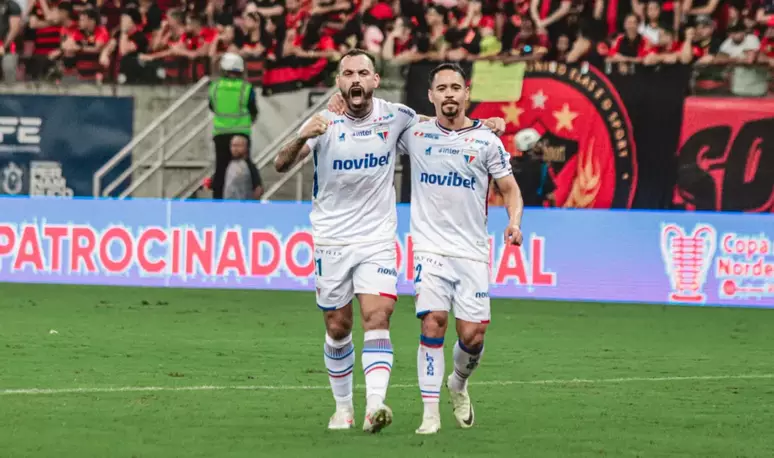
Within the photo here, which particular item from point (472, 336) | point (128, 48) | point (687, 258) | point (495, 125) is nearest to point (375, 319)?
point (472, 336)

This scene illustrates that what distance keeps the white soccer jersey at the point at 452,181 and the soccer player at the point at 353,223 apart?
0.60ft

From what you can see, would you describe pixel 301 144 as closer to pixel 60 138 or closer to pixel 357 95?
pixel 357 95

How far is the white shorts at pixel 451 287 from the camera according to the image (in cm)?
868

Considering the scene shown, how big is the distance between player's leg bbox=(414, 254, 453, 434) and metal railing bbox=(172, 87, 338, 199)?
11423 millimetres

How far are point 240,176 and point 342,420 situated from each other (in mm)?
11528

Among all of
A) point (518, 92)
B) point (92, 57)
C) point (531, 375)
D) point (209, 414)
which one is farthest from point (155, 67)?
point (209, 414)

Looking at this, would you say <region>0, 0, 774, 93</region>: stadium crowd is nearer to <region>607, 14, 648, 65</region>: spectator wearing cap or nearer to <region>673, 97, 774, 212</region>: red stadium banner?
<region>607, 14, 648, 65</region>: spectator wearing cap

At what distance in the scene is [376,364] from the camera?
852 centimetres

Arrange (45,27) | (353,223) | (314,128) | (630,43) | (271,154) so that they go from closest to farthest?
(314,128) → (353,223) → (630,43) → (271,154) → (45,27)

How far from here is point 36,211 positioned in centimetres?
1894

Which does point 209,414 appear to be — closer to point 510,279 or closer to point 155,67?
point 510,279

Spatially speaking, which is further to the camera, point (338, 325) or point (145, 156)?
point (145, 156)

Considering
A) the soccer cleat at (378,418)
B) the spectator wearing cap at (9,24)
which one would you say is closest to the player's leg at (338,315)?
the soccer cleat at (378,418)

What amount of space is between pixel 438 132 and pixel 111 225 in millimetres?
10731
